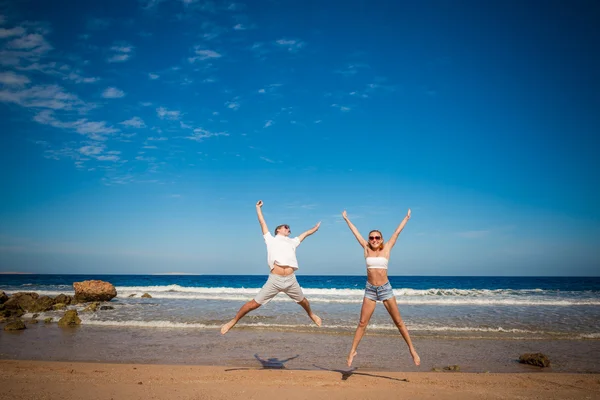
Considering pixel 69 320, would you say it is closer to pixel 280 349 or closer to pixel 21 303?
pixel 21 303

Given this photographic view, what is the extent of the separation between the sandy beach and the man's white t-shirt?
2188mm

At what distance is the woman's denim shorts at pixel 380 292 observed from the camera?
6461 millimetres

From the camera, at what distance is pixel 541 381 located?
23.5 feet

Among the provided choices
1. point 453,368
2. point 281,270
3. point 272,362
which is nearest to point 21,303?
point 272,362

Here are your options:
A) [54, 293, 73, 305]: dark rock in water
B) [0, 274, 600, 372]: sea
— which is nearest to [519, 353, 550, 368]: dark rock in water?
[0, 274, 600, 372]: sea

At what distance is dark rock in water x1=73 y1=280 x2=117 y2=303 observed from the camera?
2230 cm

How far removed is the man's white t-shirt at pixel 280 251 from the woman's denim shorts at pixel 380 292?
1.51m

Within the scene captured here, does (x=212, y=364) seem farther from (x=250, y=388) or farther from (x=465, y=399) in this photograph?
(x=465, y=399)

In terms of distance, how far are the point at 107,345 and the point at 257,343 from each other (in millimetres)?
4302

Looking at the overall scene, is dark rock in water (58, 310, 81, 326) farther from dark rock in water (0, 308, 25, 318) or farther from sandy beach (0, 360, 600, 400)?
sandy beach (0, 360, 600, 400)

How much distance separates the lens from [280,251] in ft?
23.4

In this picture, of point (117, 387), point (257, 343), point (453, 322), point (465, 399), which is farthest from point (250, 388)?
point (453, 322)

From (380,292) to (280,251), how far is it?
6.57ft

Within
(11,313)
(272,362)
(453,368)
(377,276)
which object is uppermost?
(377,276)
